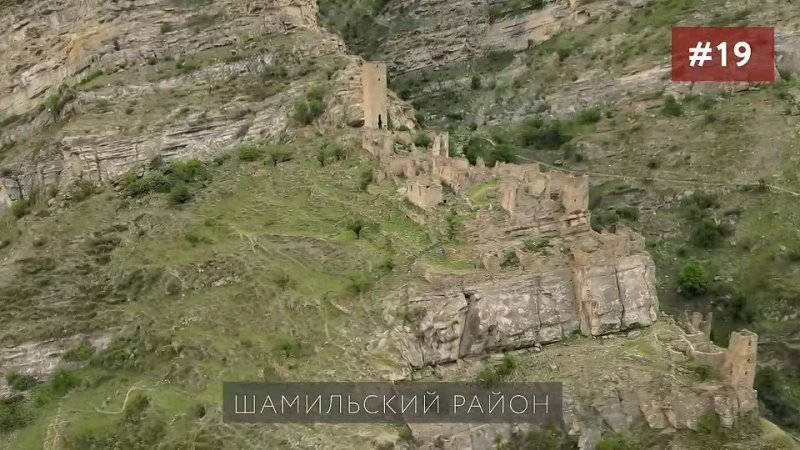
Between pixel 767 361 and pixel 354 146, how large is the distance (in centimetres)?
2357

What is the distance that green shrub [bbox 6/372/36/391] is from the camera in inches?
1332

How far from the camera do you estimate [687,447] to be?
3081 centimetres

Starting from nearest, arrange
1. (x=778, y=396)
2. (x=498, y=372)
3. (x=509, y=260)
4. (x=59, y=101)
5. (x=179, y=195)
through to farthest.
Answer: (x=498, y=372) < (x=509, y=260) < (x=778, y=396) < (x=179, y=195) < (x=59, y=101)

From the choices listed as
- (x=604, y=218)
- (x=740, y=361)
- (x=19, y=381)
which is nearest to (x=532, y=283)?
(x=740, y=361)

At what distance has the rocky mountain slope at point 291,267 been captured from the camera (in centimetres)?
3131

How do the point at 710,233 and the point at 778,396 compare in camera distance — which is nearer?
the point at 778,396

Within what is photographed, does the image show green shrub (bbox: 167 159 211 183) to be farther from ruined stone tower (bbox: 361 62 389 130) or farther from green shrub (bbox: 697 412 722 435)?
green shrub (bbox: 697 412 722 435)

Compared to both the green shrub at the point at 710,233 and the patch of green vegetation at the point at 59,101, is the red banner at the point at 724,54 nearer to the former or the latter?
the green shrub at the point at 710,233

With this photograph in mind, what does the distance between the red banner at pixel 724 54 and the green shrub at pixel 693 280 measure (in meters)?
18.6

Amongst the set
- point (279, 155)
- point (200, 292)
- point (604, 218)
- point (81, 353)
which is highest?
point (279, 155)

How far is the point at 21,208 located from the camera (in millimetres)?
47250

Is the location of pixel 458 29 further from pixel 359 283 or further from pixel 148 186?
pixel 359 283

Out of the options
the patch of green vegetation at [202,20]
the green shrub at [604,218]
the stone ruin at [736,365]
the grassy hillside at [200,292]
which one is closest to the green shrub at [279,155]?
the grassy hillside at [200,292]

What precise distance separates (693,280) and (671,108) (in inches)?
671
